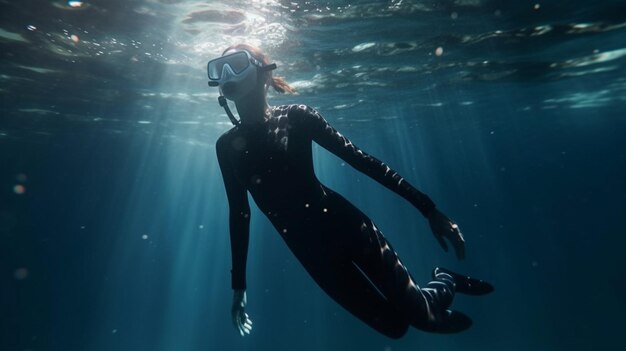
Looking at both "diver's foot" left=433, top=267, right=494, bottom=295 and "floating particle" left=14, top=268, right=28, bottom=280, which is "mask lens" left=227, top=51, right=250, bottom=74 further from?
"floating particle" left=14, top=268, right=28, bottom=280

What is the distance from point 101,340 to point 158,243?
36006 mm

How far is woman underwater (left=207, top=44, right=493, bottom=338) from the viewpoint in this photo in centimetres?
384

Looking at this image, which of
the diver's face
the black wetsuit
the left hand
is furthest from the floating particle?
the left hand

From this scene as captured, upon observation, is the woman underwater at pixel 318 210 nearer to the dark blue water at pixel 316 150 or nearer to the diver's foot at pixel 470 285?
the diver's foot at pixel 470 285

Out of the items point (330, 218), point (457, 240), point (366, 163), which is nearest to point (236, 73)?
point (366, 163)

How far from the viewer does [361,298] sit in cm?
381

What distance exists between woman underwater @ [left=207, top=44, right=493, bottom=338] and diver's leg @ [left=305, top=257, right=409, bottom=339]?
0.01m

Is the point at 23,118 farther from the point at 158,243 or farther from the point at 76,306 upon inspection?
the point at 158,243

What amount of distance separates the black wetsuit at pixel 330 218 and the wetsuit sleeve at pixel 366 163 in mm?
10

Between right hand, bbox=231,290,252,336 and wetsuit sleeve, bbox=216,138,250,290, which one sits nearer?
right hand, bbox=231,290,252,336

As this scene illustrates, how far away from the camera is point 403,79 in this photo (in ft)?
61.3

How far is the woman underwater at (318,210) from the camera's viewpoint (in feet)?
12.6

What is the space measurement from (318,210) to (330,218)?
15 centimetres

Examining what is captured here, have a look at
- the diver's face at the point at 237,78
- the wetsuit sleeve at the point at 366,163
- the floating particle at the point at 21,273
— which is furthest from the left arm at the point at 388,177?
the floating particle at the point at 21,273
